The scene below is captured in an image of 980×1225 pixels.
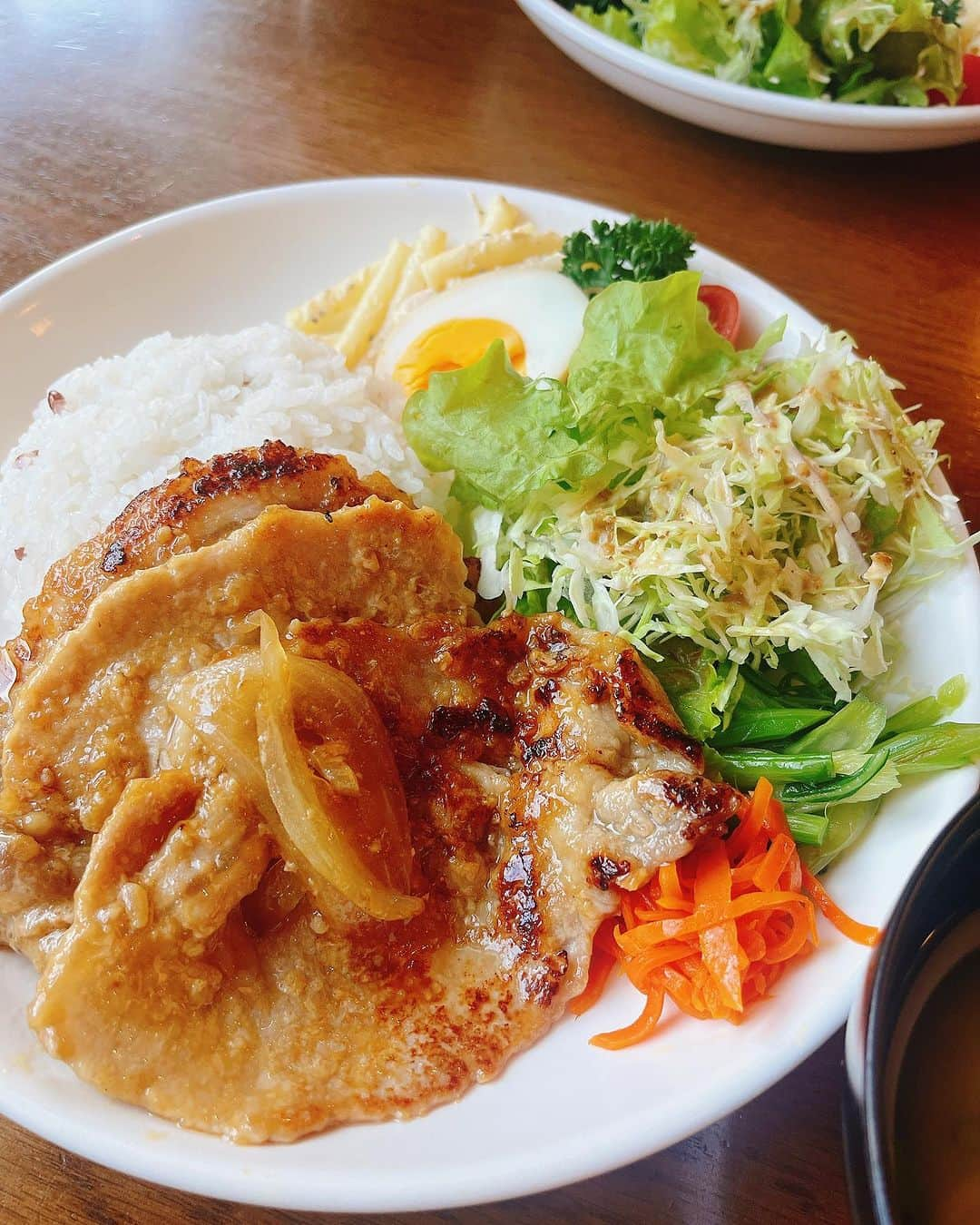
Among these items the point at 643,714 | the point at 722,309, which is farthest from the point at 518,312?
the point at 643,714

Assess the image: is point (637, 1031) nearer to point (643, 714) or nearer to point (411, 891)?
point (411, 891)

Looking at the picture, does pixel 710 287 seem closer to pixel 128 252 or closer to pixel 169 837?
pixel 128 252

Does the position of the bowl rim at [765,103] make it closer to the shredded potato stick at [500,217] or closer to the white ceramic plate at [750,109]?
the white ceramic plate at [750,109]

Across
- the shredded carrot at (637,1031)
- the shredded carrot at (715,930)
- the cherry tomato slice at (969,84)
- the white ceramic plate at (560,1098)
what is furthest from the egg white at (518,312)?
the cherry tomato slice at (969,84)

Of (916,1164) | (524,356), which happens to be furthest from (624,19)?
(916,1164)

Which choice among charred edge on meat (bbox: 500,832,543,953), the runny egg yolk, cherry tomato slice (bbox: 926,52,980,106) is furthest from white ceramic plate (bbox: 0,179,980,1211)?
cherry tomato slice (bbox: 926,52,980,106)

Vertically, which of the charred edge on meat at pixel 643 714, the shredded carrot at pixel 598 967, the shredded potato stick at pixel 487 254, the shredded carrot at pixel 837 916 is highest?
the shredded potato stick at pixel 487 254

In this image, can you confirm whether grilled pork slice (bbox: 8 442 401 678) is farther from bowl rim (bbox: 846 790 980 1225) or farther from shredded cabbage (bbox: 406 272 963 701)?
bowl rim (bbox: 846 790 980 1225)
